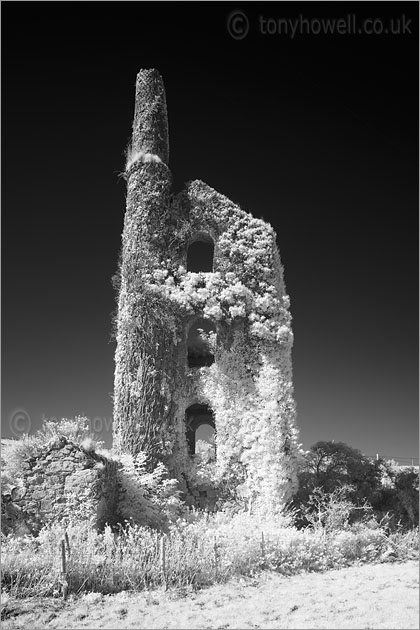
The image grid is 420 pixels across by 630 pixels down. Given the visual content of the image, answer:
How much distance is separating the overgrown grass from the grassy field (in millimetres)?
421

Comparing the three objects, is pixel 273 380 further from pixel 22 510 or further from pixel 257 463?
pixel 22 510

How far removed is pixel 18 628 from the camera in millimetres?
8812

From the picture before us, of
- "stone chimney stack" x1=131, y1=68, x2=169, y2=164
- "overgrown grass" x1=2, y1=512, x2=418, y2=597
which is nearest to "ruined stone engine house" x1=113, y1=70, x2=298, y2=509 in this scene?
"stone chimney stack" x1=131, y1=68, x2=169, y2=164

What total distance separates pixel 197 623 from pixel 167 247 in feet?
42.1

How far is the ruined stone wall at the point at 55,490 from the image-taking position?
1341 centimetres

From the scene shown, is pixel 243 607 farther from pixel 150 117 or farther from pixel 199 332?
pixel 150 117

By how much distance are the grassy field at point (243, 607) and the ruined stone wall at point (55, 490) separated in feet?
11.4

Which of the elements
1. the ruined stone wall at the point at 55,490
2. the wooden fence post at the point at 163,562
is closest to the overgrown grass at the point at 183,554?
the wooden fence post at the point at 163,562

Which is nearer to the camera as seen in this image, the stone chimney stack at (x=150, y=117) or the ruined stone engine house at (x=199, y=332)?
the ruined stone engine house at (x=199, y=332)

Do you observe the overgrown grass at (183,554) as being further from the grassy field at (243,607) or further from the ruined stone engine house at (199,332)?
the ruined stone engine house at (199,332)

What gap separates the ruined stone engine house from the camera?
17.1m

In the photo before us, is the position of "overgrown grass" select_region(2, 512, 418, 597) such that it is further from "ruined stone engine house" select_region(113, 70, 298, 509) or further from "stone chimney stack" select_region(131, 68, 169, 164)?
"stone chimney stack" select_region(131, 68, 169, 164)

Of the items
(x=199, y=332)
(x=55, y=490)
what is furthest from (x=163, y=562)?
(x=199, y=332)

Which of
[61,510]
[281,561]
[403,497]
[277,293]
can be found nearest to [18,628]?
[61,510]
